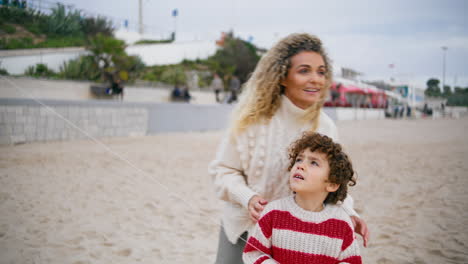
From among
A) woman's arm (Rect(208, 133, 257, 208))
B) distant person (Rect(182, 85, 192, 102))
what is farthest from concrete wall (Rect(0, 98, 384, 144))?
woman's arm (Rect(208, 133, 257, 208))

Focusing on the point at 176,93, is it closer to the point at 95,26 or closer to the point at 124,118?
the point at 124,118

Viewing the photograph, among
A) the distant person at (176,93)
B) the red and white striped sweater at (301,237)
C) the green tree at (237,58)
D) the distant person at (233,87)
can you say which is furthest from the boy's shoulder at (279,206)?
the green tree at (237,58)

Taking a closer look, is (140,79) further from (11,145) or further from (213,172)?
(213,172)

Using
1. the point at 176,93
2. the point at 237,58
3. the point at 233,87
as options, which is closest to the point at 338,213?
the point at 176,93

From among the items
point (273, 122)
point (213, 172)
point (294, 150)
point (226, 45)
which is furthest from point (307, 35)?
point (226, 45)

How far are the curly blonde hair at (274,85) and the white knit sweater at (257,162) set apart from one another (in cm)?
3

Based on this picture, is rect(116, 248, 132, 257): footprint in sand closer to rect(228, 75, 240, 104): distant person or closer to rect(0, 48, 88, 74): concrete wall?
rect(0, 48, 88, 74): concrete wall

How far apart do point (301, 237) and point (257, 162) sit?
0.38m

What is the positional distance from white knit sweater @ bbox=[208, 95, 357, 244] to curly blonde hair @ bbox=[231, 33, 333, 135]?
31 millimetres

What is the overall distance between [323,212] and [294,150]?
261mm

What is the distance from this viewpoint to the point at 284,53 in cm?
156

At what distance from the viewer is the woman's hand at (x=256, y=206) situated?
140cm

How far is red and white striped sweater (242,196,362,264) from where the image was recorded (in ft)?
4.16

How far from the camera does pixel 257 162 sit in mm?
1524
